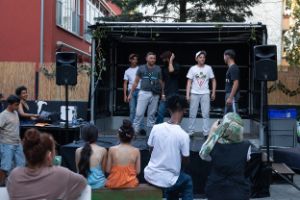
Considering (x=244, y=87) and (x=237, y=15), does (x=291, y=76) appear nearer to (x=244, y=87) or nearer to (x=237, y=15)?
(x=244, y=87)

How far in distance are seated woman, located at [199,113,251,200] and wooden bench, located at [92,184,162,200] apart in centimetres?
82

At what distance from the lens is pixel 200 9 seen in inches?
708

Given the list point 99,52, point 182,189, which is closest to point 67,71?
point 99,52

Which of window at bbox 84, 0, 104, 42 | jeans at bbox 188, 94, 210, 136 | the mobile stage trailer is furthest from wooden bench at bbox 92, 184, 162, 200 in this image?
window at bbox 84, 0, 104, 42

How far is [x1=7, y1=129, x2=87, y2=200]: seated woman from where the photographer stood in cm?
355

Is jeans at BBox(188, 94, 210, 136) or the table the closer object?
jeans at BBox(188, 94, 210, 136)

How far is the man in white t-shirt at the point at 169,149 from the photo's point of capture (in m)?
5.51

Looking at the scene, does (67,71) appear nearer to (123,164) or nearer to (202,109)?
(202,109)

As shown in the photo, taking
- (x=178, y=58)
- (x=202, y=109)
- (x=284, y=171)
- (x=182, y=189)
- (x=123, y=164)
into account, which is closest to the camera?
(x=123, y=164)

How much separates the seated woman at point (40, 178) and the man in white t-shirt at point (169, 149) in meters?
1.97

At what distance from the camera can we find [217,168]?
4.78m

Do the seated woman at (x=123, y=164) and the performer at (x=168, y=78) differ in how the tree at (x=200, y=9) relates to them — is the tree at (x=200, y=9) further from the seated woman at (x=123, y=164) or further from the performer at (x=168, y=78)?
the seated woman at (x=123, y=164)

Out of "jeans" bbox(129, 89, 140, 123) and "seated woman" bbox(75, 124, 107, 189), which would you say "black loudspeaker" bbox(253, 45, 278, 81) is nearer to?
"jeans" bbox(129, 89, 140, 123)

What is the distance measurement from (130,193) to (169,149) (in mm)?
628
